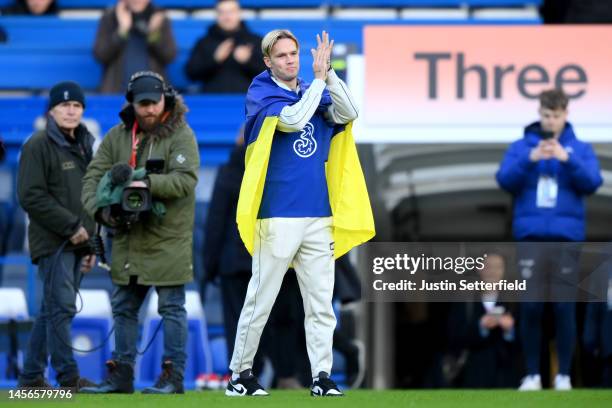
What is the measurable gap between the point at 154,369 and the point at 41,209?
247 cm

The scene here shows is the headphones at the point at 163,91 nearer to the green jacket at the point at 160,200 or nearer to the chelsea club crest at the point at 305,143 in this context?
the green jacket at the point at 160,200

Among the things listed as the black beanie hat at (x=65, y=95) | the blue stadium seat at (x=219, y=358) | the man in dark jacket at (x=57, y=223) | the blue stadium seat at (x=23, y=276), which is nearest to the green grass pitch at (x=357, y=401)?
the man in dark jacket at (x=57, y=223)

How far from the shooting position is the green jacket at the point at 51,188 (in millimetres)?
8758

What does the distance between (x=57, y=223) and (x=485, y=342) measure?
3550mm

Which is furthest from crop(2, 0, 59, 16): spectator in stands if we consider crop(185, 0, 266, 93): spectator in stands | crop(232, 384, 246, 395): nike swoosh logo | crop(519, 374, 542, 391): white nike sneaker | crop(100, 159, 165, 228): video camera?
crop(232, 384, 246, 395): nike swoosh logo

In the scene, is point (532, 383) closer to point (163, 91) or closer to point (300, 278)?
point (300, 278)

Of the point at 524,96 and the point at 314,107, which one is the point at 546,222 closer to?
the point at 524,96

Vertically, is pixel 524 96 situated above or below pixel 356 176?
above

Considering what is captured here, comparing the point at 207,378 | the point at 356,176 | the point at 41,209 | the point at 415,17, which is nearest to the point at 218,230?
the point at 207,378

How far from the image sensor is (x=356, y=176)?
7465 mm

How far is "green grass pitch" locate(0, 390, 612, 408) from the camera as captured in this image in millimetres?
6855

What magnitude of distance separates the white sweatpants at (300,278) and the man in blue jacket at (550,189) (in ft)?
8.76

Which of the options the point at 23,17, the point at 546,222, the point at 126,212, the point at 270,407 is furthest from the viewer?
the point at 23,17

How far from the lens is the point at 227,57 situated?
12.3m
